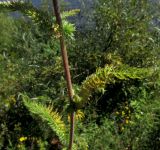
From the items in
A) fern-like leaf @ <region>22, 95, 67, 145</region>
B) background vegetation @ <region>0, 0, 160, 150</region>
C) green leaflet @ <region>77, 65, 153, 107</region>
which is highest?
green leaflet @ <region>77, 65, 153, 107</region>

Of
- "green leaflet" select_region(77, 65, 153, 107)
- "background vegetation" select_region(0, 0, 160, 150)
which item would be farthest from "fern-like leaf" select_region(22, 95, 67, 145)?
"background vegetation" select_region(0, 0, 160, 150)

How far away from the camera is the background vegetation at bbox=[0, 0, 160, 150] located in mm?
6121

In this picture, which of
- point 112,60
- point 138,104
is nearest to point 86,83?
point 138,104

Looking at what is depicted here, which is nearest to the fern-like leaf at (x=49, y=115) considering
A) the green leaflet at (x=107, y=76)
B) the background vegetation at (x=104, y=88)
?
the green leaflet at (x=107, y=76)

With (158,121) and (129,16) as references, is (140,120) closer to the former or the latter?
(158,121)

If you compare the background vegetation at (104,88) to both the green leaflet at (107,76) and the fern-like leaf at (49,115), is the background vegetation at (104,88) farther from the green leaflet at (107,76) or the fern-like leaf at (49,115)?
the green leaflet at (107,76)

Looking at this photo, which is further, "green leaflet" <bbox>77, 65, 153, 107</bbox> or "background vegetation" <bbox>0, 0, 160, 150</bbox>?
"background vegetation" <bbox>0, 0, 160, 150</bbox>

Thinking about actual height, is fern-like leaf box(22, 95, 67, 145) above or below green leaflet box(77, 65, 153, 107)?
below

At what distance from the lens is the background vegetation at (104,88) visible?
6.12 m

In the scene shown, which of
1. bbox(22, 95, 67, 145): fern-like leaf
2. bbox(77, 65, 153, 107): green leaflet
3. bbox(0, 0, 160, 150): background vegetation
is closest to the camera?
bbox(77, 65, 153, 107): green leaflet

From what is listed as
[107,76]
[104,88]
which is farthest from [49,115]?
[104,88]

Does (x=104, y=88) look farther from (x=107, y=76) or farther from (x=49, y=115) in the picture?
(x=107, y=76)

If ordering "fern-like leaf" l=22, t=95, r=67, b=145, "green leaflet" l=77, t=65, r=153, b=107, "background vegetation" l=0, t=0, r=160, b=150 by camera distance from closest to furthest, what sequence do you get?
"green leaflet" l=77, t=65, r=153, b=107, "fern-like leaf" l=22, t=95, r=67, b=145, "background vegetation" l=0, t=0, r=160, b=150

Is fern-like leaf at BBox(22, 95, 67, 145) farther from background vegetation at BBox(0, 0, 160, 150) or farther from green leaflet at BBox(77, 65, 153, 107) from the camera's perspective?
background vegetation at BBox(0, 0, 160, 150)
